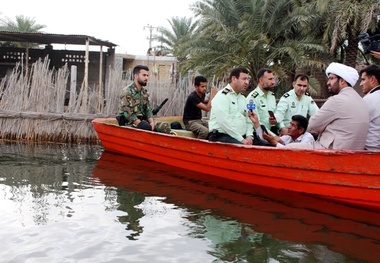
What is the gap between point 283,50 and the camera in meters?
14.3

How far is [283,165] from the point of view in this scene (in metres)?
6.14

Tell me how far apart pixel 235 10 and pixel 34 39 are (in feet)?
23.3

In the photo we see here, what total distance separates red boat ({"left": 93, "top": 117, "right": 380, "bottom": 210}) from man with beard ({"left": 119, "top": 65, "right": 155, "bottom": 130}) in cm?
39

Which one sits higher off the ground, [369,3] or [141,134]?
[369,3]

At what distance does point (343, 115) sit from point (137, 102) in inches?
166

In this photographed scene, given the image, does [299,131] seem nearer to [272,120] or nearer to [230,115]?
[272,120]

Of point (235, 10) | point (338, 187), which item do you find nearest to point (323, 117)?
point (338, 187)

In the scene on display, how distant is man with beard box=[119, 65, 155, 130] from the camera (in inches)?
340

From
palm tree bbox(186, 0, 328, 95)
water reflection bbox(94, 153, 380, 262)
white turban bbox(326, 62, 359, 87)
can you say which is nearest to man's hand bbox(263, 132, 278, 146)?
water reflection bbox(94, 153, 380, 262)

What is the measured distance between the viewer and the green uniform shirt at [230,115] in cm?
696

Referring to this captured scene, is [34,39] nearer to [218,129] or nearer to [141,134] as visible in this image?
[141,134]

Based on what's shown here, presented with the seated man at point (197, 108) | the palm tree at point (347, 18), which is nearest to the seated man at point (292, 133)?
the seated man at point (197, 108)

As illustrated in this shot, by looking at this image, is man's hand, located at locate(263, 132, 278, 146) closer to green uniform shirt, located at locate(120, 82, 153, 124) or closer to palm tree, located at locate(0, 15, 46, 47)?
green uniform shirt, located at locate(120, 82, 153, 124)

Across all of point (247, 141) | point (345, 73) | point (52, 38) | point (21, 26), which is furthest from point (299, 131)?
point (21, 26)
